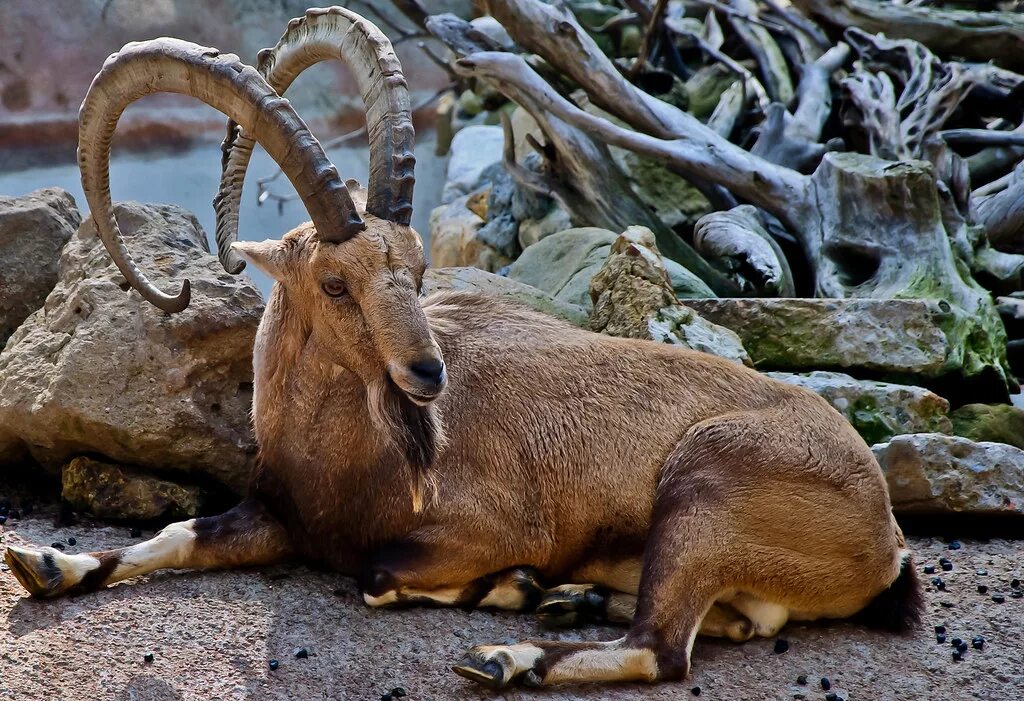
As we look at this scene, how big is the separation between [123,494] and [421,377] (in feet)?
6.68

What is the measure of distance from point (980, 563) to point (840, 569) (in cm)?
133

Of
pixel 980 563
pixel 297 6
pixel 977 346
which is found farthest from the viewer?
pixel 297 6

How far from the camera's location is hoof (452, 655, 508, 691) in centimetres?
359

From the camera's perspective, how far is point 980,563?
16.8ft

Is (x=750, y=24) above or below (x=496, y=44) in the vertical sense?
above

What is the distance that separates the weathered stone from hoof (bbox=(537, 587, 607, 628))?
100 inches

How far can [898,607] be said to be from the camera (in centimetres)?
435

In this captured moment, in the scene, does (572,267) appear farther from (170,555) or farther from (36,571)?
(36,571)

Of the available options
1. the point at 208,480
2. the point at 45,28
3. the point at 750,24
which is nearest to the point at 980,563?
the point at 208,480

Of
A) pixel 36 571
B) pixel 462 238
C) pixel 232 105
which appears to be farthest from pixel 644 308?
pixel 462 238

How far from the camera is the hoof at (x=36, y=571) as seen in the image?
13.3 ft

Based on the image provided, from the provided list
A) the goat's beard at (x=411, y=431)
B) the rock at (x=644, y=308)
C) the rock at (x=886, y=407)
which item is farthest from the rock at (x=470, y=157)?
the goat's beard at (x=411, y=431)

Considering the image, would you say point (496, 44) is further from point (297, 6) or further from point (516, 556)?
point (516, 556)

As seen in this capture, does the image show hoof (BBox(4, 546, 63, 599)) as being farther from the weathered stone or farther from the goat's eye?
the weathered stone
